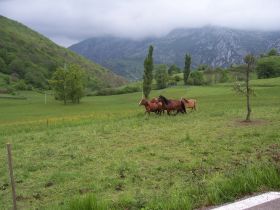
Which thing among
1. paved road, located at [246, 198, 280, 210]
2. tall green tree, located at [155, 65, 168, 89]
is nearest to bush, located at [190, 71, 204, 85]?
tall green tree, located at [155, 65, 168, 89]

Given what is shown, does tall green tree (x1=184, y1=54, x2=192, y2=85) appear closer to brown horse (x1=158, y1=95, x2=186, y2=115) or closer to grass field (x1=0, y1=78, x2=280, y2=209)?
brown horse (x1=158, y1=95, x2=186, y2=115)

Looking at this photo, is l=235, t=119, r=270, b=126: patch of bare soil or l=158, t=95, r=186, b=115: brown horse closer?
l=235, t=119, r=270, b=126: patch of bare soil

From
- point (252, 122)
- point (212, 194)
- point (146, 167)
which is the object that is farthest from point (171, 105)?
point (212, 194)

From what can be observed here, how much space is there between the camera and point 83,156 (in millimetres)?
17828

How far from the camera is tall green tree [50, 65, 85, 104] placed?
108375 mm

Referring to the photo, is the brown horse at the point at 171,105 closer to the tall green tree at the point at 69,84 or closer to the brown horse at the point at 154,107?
the brown horse at the point at 154,107

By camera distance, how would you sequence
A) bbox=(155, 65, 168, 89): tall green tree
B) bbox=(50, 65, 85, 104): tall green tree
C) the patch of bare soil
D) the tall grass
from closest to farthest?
1. the tall grass
2. the patch of bare soil
3. bbox=(50, 65, 85, 104): tall green tree
4. bbox=(155, 65, 168, 89): tall green tree

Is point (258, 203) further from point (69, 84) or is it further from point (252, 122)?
point (69, 84)

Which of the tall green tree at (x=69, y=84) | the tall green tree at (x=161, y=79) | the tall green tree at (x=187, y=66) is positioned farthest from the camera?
the tall green tree at (x=161, y=79)

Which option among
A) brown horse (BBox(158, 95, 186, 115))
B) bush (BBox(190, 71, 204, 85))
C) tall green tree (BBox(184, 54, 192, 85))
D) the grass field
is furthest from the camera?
bush (BBox(190, 71, 204, 85))

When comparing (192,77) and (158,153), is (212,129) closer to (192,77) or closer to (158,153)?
(158,153)

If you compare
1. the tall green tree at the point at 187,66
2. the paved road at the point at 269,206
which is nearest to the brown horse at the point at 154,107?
→ the paved road at the point at 269,206

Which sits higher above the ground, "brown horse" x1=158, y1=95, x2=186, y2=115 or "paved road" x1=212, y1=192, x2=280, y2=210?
"paved road" x1=212, y1=192, x2=280, y2=210

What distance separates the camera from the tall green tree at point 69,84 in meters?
108
